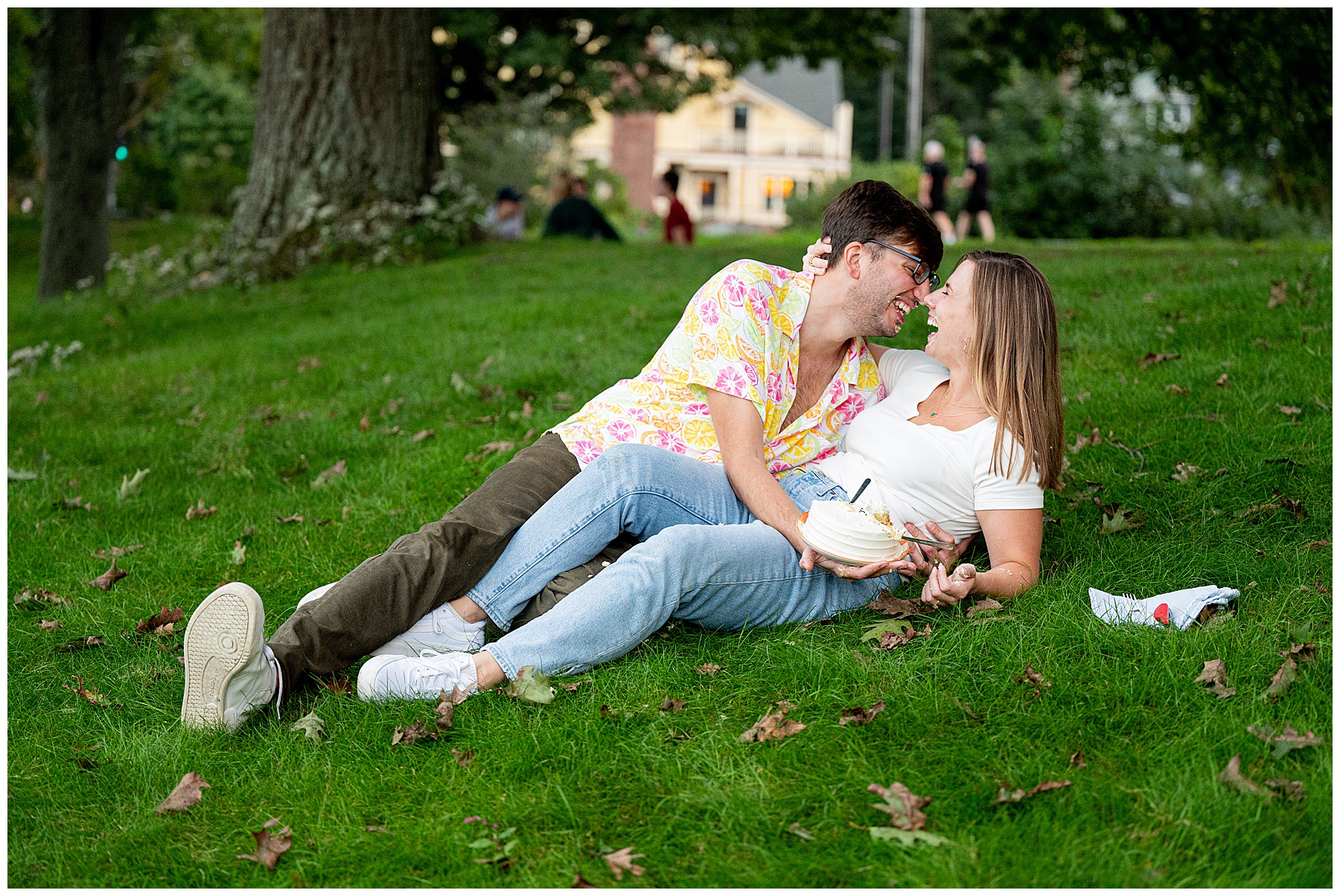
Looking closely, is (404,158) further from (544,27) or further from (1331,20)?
(1331,20)

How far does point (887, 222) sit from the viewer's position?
3889 mm

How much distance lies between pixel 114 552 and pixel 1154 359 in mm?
5284

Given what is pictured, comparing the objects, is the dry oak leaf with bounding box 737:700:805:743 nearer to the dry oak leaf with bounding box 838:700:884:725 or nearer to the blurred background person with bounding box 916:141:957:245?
the dry oak leaf with bounding box 838:700:884:725

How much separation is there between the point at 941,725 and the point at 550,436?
1.75 m

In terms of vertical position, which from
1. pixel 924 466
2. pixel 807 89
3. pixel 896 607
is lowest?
pixel 896 607

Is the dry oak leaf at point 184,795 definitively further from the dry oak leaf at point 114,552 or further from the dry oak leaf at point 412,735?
the dry oak leaf at point 114,552

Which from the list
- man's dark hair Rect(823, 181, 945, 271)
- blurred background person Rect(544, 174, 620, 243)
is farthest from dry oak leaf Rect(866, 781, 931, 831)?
blurred background person Rect(544, 174, 620, 243)

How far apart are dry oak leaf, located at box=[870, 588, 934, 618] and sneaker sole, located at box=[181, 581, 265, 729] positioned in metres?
1.92

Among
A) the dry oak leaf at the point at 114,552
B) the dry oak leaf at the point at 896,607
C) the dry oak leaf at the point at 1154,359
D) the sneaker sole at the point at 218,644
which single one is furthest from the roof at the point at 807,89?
the sneaker sole at the point at 218,644

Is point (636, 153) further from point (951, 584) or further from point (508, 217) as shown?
point (951, 584)

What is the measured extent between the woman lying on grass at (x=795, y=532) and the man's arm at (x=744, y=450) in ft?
0.31

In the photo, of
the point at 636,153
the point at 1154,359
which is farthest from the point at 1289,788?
the point at 636,153

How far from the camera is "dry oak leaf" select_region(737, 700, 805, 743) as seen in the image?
313 centimetres

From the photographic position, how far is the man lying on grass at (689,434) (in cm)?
338
